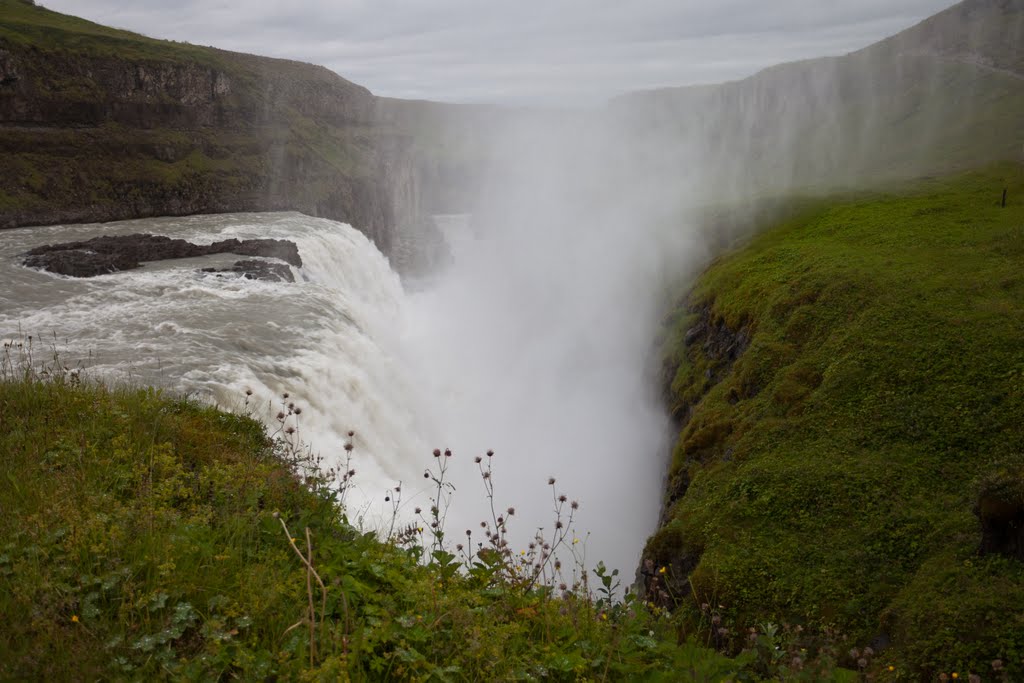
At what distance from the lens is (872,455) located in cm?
1395

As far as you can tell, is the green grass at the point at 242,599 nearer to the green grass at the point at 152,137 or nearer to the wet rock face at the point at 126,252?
the wet rock face at the point at 126,252

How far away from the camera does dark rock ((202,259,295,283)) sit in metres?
27.7

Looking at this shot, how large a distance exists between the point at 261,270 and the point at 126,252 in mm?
8290

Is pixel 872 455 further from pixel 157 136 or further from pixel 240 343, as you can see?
pixel 157 136

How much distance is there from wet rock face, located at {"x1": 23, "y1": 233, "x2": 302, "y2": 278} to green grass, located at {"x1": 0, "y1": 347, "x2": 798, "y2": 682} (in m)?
25.2

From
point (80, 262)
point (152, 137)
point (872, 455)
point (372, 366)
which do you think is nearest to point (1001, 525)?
point (872, 455)

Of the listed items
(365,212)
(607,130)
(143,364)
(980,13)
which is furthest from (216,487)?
(607,130)

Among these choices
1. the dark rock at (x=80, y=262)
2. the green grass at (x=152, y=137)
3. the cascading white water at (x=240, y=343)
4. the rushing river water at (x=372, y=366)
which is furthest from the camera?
the green grass at (x=152, y=137)

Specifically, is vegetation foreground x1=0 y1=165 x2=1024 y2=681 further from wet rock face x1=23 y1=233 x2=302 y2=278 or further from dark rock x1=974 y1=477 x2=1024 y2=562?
wet rock face x1=23 y1=233 x2=302 y2=278

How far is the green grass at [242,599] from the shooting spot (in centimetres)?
335

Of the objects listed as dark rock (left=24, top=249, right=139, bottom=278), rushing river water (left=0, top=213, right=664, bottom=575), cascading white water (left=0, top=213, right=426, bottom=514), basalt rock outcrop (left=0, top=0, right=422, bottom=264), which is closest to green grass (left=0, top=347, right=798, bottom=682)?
rushing river water (left=0, top=213, right=664, bottom=575)

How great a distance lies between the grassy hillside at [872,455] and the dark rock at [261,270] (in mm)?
17239

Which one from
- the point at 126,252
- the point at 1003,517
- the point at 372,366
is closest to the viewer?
the point at 1003,517

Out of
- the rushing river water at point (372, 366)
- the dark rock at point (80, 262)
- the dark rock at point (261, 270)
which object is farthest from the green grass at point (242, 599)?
the dark rock at point (80, 262)
